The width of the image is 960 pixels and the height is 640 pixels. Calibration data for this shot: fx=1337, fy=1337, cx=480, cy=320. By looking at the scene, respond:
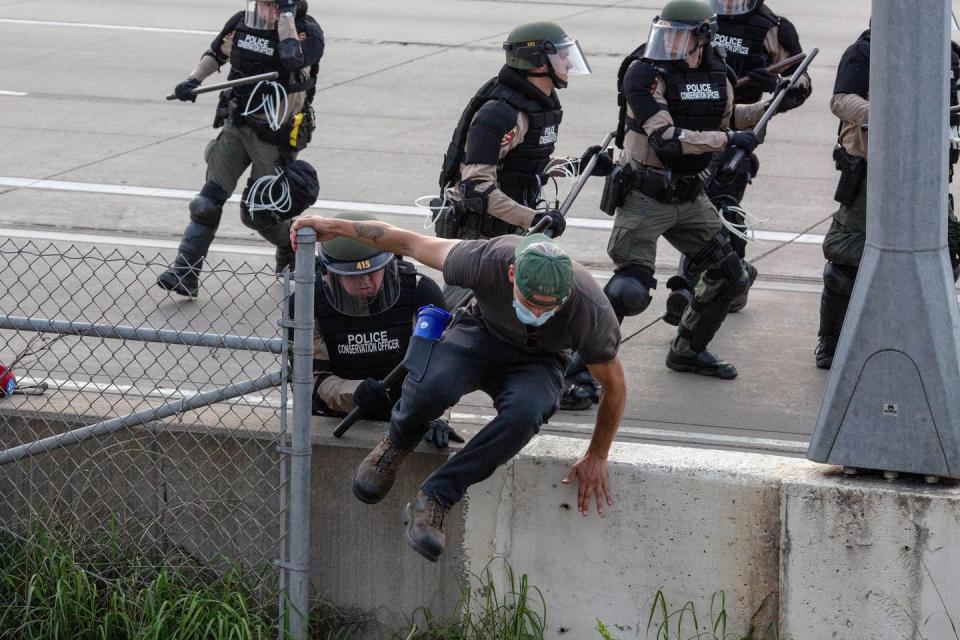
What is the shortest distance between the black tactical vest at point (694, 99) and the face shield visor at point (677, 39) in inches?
3.4

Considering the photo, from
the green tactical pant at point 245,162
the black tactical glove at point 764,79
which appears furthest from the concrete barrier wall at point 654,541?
the black tactical glove at point 764,79

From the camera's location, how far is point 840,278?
6914 mm

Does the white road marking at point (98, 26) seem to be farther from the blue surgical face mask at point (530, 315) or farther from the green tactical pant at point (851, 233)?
the blue surgical face mask at point (530, 315)

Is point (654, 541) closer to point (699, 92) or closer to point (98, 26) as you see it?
point (699, 92)

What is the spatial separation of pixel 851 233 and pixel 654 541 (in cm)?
300

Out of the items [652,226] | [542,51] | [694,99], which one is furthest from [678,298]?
[542,51]

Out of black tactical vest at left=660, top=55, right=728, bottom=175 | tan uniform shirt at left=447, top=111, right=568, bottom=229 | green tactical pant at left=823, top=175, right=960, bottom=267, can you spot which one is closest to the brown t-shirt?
tan uniform shirt at left=447, top=111, right=568, bottom=229

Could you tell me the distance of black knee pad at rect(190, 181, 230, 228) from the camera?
7988 millimetres

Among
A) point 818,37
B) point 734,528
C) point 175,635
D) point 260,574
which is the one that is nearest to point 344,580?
point 260,574

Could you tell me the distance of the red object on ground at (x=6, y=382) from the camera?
16.7ft

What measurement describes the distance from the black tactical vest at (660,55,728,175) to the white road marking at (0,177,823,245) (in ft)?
9.87

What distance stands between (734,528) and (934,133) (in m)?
1.42

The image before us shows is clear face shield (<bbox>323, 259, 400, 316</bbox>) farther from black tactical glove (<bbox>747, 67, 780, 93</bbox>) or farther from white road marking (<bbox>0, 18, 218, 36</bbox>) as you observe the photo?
white road marking (<bbox>0, 18, 218, 36</bbox>)

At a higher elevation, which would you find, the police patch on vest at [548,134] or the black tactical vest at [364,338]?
the police patch on vest at [548,134]
